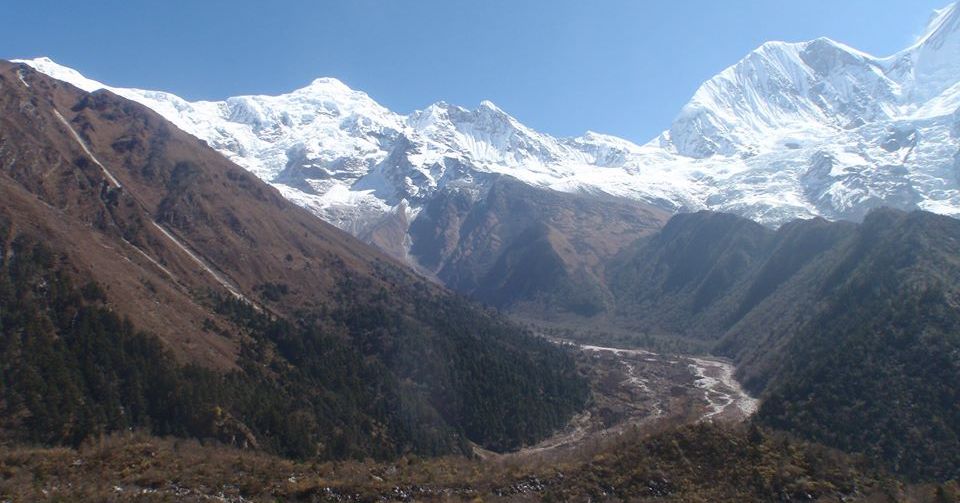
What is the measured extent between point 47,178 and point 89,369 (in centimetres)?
7662

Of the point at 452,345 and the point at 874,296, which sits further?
the point at 452,345

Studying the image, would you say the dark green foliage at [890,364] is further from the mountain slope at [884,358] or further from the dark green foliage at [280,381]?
the dark green foliage at [280,381]

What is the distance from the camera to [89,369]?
8444 cm

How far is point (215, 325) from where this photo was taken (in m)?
118


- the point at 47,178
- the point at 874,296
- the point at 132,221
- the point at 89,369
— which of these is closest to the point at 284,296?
the point at 132,221

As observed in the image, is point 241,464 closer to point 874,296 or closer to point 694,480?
point 694,480

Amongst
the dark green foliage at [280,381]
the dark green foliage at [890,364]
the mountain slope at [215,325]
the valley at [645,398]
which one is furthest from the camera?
the valley at [645,398]

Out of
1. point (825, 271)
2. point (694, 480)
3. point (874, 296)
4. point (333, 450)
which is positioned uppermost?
point (825, 271)

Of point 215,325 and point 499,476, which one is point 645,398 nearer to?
point 215,325

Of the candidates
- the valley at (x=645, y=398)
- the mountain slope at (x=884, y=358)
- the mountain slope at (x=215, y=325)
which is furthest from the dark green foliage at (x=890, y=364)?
the mountain slope at (x=215, y=325)

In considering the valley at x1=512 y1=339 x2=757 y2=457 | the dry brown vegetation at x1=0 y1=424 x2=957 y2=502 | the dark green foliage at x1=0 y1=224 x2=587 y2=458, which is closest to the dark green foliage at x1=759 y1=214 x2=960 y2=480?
the valley at x1=512 y1=339 x2=757 y2=457

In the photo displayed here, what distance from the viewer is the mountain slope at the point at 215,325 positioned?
8669 centimetres

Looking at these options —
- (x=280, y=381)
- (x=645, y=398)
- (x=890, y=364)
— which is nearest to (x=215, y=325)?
(x=280, y=381)

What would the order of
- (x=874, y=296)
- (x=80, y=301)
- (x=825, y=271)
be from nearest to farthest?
(x=80, y=301)
(x=874, y=296)
(x=825, y=271)
